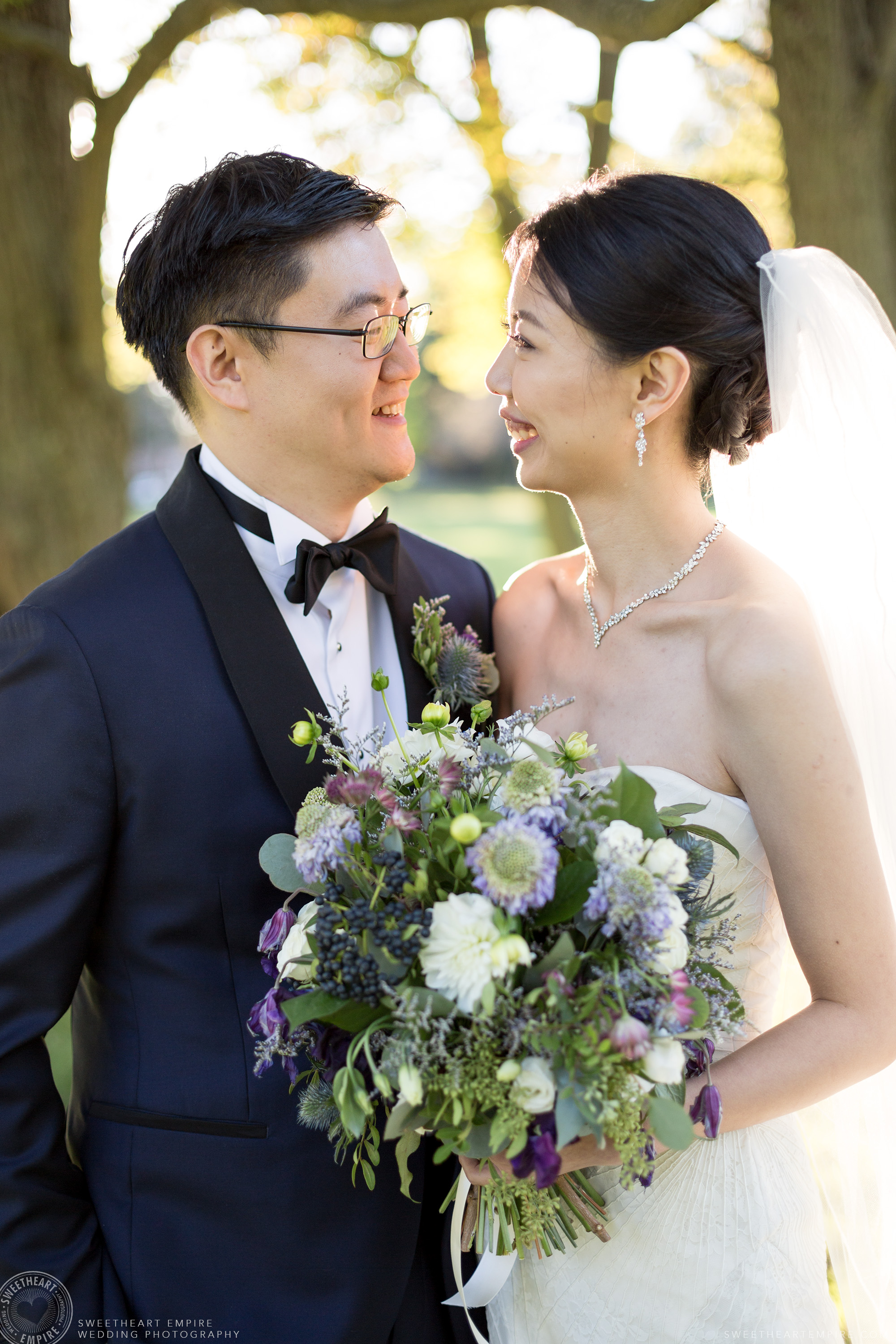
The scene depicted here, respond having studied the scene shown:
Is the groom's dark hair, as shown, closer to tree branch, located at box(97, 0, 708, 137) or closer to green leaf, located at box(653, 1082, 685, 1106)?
green leaf, located at box(653, 1082, 685, 1106)

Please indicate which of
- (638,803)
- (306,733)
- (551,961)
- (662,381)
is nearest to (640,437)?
(662,381)

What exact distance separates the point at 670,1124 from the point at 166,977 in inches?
48.1

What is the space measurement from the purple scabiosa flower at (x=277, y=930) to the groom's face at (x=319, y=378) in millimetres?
1240

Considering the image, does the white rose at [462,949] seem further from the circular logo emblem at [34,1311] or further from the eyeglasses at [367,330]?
the eyeglasses at [367,330]

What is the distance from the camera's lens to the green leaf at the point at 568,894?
1.79 meters

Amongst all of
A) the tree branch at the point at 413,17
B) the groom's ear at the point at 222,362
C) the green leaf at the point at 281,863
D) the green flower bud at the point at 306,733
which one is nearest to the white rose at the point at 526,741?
the green flower bud at the point at 306,733

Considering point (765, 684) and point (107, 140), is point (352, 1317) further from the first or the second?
point (107, 140)

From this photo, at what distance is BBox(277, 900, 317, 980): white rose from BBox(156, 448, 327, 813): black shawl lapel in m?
0.42

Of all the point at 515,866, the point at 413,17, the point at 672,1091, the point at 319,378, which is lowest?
the point at 672,1091

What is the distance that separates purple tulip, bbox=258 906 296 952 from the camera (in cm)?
204

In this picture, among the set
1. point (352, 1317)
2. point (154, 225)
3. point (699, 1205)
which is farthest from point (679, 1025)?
point (154, 225)

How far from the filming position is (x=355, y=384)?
8.93 feet

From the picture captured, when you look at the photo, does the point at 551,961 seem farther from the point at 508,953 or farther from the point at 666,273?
the point at 666,273

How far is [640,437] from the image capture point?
2648 mm
